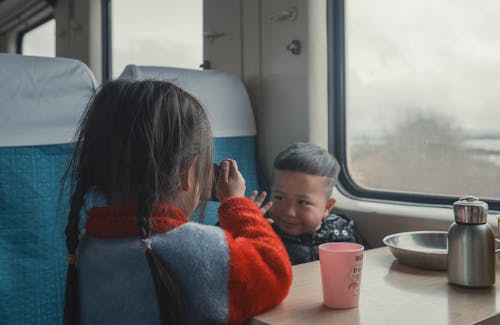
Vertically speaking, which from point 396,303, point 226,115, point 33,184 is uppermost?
point 226,115

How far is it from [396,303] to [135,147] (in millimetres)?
610

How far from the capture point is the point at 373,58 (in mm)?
2250

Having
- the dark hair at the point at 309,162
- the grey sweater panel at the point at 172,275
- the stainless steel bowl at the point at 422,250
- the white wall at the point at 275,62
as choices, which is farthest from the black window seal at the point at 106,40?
the grey sweater panel at the point at 172,275

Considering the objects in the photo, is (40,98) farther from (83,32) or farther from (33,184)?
(83,32)

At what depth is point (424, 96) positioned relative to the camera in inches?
81.1

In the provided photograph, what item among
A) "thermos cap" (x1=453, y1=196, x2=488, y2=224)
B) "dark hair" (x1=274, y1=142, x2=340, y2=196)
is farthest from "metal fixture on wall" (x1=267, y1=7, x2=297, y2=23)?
"thermos cap" (x1=453, y1=196, x2=488, y2=224)

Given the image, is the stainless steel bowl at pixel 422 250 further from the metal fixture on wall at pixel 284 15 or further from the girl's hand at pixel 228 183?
the metal fixture on wall at pixel 284 15

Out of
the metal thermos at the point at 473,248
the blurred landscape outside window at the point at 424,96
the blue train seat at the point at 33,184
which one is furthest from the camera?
the blurred landscape outside window at the point at 424,96

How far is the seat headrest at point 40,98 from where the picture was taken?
5.67ft

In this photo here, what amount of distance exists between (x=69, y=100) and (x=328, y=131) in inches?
43.8

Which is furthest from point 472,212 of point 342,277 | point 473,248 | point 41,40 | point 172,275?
point 41,40

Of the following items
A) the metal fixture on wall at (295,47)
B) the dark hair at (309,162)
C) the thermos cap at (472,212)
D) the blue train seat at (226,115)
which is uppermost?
the metal fixture on wall at (295,47)

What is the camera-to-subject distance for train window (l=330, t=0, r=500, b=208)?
1.88 metres

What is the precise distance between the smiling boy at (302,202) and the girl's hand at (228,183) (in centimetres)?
71
